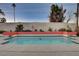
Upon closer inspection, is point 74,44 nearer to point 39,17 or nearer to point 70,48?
point 70,48

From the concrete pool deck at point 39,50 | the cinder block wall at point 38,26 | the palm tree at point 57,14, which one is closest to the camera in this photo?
the concrete pool deck at point 39,50

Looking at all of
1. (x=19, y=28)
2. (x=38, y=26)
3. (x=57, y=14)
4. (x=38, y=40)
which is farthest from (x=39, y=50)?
(x=57, y=14)

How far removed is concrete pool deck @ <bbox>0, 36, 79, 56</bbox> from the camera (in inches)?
391

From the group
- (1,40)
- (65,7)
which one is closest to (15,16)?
(1,40)

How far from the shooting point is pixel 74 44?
1013cm

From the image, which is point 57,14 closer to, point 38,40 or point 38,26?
point 38,26

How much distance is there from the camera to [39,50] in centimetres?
1002

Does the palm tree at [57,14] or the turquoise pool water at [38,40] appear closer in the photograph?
the turquoise pool water at [38,40]

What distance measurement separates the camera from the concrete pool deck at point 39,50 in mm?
9922

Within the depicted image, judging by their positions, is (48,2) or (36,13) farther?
(36,13)

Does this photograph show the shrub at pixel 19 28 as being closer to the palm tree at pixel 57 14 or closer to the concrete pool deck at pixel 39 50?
the concrete pool deck at pixel 39 50

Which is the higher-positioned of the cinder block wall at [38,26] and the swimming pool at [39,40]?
the cinder block wall at [38,26]

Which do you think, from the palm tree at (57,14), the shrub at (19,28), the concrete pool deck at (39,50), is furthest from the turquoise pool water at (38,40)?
the palm tree at (57,14)

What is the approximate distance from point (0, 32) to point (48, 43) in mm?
1810
